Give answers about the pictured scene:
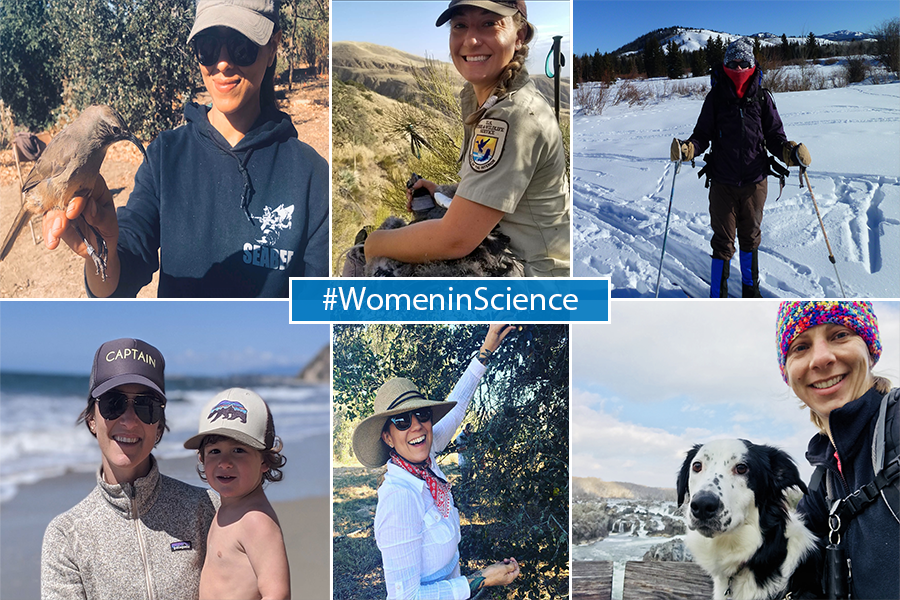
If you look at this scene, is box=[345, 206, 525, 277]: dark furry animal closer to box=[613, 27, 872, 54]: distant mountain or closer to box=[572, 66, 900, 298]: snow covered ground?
box=[572, 66, 900, 298]: snow covered ground

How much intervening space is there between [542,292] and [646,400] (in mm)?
792

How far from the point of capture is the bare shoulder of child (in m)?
3.19

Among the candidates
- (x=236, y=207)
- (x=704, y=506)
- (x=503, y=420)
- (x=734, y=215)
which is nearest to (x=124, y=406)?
(x=236, y=207)

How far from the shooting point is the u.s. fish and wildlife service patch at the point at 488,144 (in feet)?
9.45

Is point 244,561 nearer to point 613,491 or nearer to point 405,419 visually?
point 405,419

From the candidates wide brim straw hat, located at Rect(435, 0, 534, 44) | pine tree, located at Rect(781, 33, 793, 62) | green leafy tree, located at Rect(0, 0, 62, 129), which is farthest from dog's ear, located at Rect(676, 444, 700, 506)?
green leafy tree, located at Rect(0, 0, 62, 129)

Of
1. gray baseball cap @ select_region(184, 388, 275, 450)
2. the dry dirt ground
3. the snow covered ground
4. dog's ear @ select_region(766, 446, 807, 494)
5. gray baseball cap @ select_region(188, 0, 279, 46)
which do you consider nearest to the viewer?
gray baseball cap @ select_region(184, 388, 275, 450)

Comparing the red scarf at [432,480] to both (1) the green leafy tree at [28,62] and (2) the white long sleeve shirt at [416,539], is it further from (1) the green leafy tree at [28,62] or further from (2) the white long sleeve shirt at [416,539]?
(1) the green leafy tree at [28,62]

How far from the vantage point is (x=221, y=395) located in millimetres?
3457

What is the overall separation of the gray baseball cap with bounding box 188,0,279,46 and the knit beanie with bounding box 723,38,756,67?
2319 mm

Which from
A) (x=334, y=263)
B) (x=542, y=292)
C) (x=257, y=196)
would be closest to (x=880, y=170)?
(x=542, y=292)

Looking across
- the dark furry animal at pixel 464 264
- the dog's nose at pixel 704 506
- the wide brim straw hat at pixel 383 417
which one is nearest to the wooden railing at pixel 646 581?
the dog's nose at pixel 704 506

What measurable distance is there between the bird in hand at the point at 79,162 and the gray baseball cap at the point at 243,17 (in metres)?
0.65

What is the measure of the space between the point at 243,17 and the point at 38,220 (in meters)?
1.57
